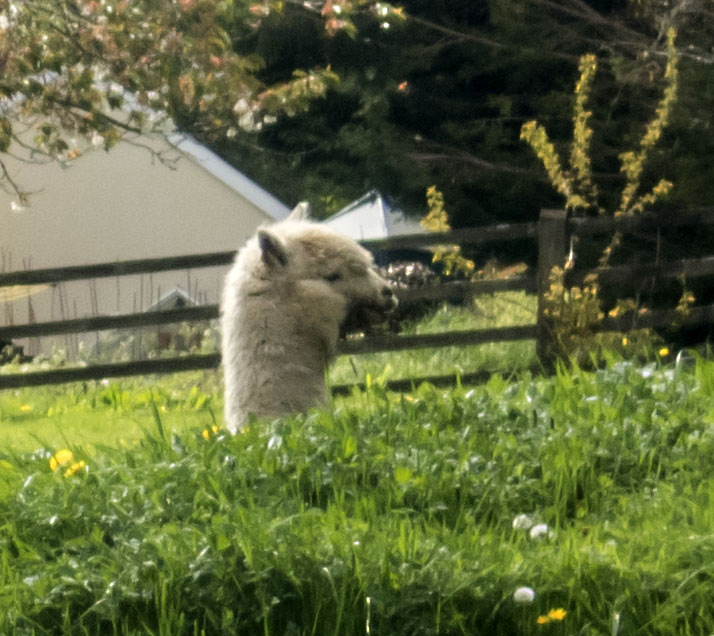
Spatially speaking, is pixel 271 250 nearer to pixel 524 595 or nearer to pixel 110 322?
pixel 524 595

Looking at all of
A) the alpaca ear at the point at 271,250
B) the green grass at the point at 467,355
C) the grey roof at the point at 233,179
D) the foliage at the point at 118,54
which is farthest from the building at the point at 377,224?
the alpaca ear at the point at 271,250

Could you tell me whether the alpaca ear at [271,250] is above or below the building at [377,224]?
above

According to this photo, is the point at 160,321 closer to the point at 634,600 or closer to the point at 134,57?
the point at 134,57

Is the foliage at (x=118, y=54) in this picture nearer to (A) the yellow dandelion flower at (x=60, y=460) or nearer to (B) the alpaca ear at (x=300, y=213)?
(B) the alpaca ear at (x=300, y=213)

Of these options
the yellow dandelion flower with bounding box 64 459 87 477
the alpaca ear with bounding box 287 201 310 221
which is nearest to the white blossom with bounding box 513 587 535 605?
the yellow dandelion flower with bounding box 64 459 87 477

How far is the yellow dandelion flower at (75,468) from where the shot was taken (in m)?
4.57

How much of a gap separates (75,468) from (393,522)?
1386 millimetres

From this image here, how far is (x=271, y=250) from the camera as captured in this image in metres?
5.14

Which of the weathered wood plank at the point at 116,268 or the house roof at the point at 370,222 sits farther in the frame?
the house roof at the point at 370,222

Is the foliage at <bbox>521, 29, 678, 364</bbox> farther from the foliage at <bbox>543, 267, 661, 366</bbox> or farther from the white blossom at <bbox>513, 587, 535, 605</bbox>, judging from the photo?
the white blossom at <bbox>513, 587, 535, 605</bbox>

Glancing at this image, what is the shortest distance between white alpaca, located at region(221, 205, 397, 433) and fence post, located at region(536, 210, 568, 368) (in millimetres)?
5359

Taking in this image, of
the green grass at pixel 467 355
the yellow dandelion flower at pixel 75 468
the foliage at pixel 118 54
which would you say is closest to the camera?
the yellow dandelion flower at pixel 75 468

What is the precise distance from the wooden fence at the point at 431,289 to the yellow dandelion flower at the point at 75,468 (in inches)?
222

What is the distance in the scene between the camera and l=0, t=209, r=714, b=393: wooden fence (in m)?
10.5
